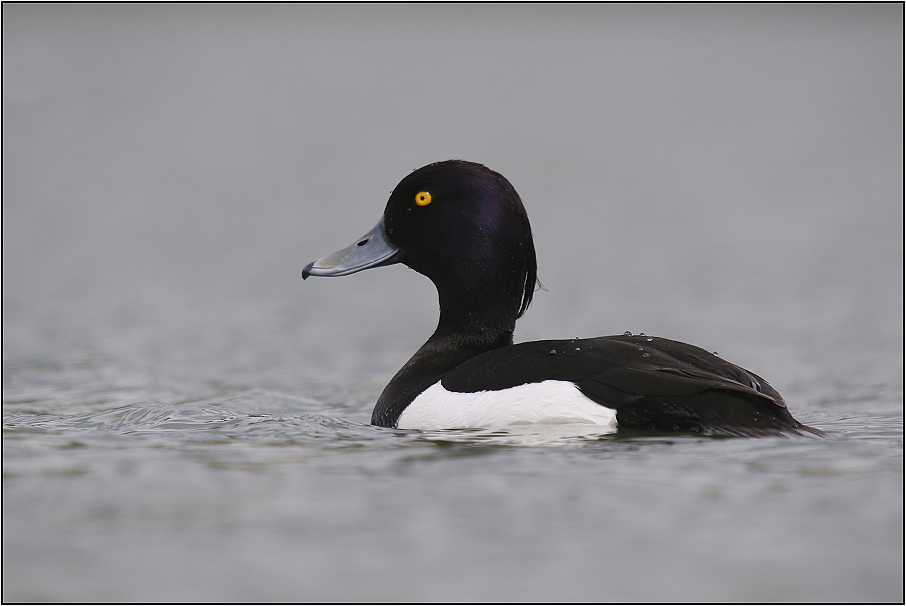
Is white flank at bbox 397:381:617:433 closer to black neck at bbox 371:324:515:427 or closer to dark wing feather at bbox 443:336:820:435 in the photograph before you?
dark wing feather at bbox 443:336:820:435

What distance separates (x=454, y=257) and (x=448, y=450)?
1.37 m

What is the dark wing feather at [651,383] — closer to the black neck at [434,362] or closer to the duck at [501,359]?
the duck at [501,359]

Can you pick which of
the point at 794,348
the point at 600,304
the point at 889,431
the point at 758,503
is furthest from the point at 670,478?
the point at 600,304

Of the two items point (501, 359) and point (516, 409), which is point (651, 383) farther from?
point (501, 359)

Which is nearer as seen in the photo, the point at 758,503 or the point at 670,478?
the point at 758,503

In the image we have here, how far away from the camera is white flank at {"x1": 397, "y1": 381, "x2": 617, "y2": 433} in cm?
475

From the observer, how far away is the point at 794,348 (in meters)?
8.58

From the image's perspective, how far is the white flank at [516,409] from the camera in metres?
4.75

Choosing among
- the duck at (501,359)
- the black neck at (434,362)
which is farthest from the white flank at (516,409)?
the black neck at (434,362)

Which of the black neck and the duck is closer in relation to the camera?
the duck

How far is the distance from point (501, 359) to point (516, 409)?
29 centimetres

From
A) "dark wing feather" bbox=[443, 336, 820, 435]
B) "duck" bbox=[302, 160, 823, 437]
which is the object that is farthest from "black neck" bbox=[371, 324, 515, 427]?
"dark wing feather" bbox=[443, 336, 820, 435]

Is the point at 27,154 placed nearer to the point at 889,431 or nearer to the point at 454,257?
the point at 454,257

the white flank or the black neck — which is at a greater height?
the black neck
